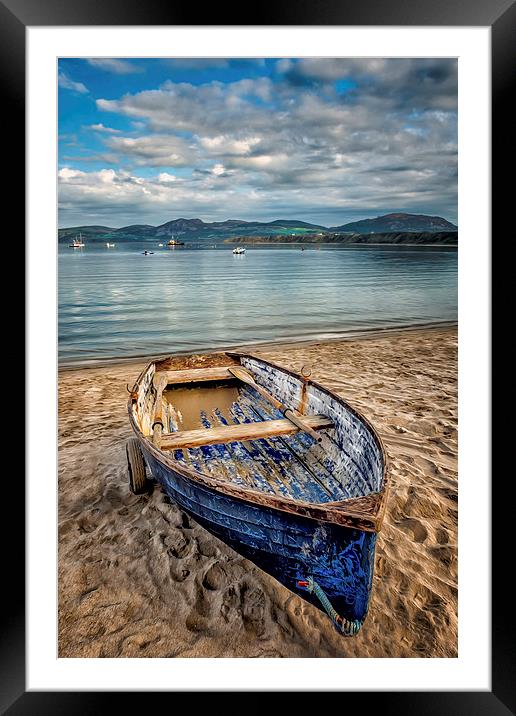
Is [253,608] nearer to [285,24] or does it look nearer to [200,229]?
[285,24]

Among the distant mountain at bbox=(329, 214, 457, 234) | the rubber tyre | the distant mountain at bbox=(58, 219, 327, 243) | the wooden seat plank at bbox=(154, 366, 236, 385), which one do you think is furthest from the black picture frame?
the distant mountain at bbox=(58, 219, 327, 243)

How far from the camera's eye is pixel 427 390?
5082 millimetres

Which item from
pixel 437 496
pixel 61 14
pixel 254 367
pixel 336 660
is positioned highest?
pixel 61 14

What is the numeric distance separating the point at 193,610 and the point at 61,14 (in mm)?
2470

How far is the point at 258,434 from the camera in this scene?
2.67m

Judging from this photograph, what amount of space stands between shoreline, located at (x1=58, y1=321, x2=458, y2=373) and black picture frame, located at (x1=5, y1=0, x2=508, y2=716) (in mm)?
5761

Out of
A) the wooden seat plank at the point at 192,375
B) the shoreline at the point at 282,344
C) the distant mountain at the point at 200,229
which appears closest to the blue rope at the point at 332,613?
the wooden seat plank at the point at 192,375

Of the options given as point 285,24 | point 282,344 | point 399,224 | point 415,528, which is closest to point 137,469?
point 415,528

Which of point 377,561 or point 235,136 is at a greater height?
point 235,136

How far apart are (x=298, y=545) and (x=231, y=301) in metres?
11.4

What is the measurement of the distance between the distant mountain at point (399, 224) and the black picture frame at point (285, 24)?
20.8ft

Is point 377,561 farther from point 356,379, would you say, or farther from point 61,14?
point 356,379

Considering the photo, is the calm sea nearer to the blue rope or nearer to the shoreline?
the shoreline
